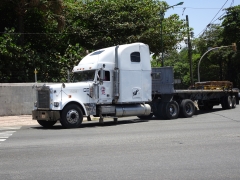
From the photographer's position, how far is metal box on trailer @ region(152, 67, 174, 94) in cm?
2073

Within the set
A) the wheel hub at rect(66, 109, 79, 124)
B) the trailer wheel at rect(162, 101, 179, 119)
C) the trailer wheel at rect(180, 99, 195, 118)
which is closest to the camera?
the wheel hub at rect(66, 109, 79, 124)

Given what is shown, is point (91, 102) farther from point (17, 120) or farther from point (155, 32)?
point (155, 32)

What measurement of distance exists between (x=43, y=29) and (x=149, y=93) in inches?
603

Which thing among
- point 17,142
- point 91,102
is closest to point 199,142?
point 17,142

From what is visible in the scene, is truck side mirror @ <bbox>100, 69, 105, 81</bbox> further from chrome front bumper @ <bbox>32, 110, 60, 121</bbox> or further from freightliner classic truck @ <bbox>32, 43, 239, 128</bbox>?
chrome front bumper @ <bbox>32, 110, 60, 121</bbox>

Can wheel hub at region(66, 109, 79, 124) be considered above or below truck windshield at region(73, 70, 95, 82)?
below

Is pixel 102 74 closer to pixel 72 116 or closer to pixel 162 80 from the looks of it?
pixel 72 116

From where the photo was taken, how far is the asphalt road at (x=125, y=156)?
309 inches

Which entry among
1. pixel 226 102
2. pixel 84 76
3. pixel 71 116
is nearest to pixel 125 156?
pixel 71 116

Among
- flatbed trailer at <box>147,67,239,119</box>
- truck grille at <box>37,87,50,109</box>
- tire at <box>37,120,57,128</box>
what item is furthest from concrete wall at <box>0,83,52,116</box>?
flatbed trailer at <box>147,67,239,119</box>

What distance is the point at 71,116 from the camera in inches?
669

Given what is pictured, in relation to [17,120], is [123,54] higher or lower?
higher

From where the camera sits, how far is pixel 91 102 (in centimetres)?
1780

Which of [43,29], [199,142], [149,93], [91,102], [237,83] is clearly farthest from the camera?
[237,83]
